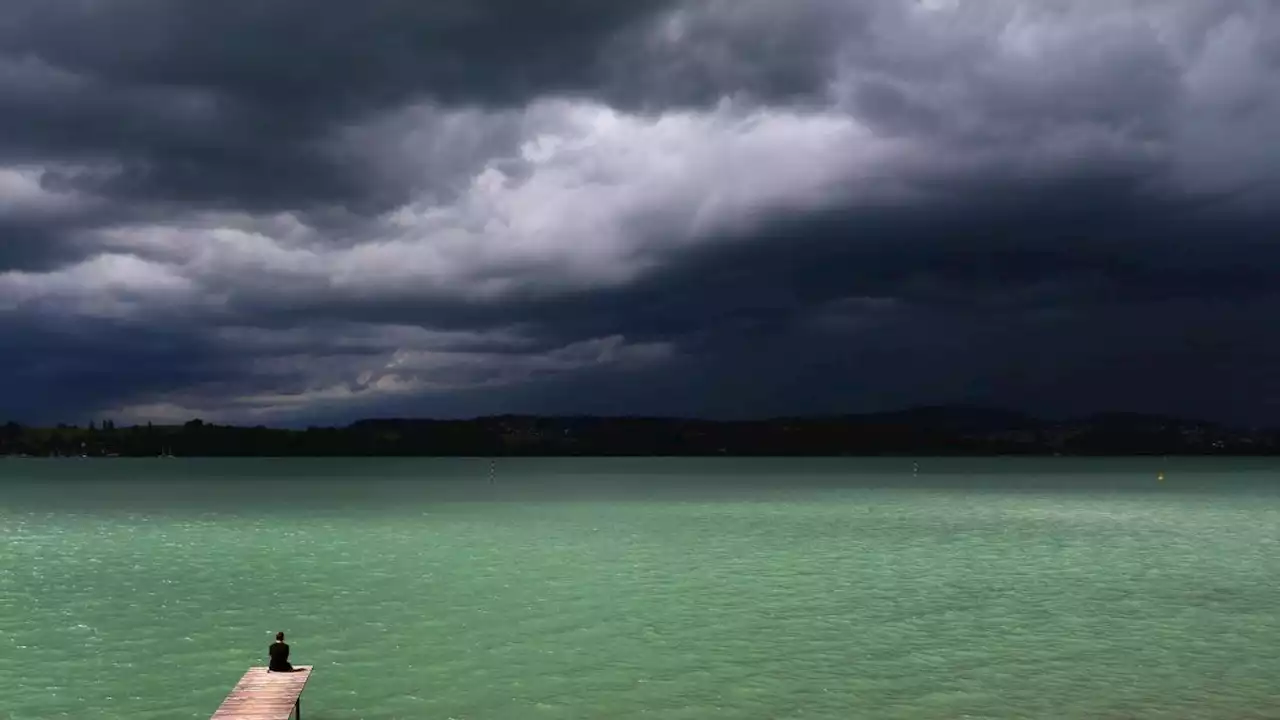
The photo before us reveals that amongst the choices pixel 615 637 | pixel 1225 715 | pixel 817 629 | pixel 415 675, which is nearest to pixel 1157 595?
pixel 817 629

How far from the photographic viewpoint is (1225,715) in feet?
101

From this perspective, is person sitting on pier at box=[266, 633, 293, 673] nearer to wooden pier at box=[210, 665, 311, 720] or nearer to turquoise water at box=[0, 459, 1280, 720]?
wooden pier at box=[210, 665, 311, 720]

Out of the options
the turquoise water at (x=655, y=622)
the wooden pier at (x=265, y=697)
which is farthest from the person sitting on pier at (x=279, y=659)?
the turquoise water at (x=655, y=622)

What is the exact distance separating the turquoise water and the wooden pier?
223 centimetres

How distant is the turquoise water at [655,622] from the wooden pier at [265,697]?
7.32 feet

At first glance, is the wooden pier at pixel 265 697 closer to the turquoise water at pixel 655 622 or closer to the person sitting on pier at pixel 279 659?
the person sitting on pier at pixel 279 659

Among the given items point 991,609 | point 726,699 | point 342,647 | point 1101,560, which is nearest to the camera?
point 726,699

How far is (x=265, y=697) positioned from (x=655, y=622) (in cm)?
2293

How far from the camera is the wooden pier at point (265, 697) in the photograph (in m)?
26.2

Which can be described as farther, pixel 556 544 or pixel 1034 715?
pixel 556 544

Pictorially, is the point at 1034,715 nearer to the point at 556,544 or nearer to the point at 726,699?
the point at 726,699

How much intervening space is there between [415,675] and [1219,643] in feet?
106

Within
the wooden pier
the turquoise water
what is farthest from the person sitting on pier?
the turquoise water

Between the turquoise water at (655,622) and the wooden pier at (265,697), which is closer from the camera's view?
the wooden pier at (265,697)
